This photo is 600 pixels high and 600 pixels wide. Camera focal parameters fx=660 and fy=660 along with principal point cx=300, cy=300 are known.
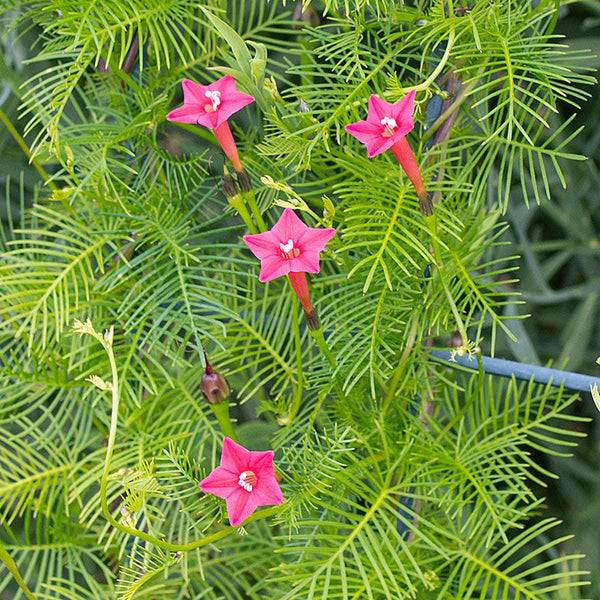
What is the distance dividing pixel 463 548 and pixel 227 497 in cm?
20

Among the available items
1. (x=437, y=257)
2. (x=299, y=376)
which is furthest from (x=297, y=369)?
(x=437, y=257)

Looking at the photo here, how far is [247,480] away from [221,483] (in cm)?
1

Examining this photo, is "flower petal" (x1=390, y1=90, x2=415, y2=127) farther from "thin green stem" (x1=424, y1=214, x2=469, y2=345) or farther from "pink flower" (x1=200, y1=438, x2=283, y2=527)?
"pink flower" (x1=200, y1=438, x2=283, y2=527)

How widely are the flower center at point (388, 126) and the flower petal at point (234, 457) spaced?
18 cm

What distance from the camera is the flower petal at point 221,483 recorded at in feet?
Answer: 1.12

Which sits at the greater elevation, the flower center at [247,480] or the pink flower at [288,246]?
the pink flower at [288,246]

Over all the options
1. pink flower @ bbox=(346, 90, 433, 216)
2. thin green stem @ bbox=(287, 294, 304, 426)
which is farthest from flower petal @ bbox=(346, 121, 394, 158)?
thin green stem @ bbox=(287, 294, 304, 426)

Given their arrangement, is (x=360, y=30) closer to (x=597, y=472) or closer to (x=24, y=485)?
(x=24, y=485)

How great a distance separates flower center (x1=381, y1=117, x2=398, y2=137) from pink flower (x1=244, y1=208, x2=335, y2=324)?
0.06m

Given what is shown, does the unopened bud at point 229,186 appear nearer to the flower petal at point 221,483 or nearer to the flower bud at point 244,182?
the flower bud at point 244,182

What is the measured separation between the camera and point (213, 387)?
0.41 metres

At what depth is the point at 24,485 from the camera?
52 cm

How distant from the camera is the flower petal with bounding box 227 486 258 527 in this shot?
0.34 metres

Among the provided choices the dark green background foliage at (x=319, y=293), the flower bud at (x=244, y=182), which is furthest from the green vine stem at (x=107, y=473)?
the flower bud at (x=244, y=182)
